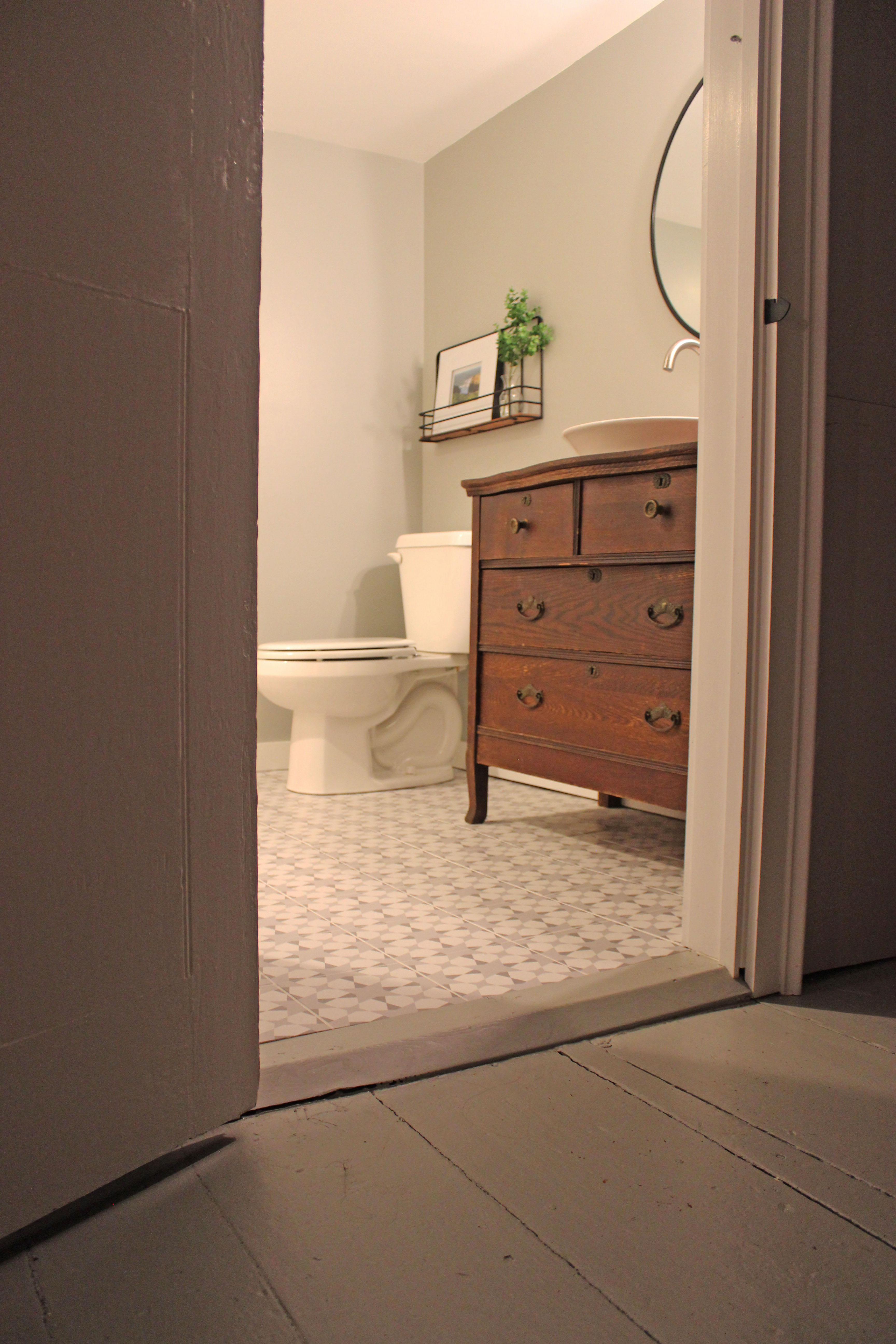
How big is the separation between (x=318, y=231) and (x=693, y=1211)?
3362 millimetres

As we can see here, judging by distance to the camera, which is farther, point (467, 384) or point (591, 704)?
point (467, 384)

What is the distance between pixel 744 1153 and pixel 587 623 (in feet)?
4.21

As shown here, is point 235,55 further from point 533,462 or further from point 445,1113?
point 533,462

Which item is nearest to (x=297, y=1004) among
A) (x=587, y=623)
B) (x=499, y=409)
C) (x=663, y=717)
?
(x=663, y=717)

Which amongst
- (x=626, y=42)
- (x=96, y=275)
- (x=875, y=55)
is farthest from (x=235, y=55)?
(x=626, y=42)

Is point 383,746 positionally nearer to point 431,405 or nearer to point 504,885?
point 504,885

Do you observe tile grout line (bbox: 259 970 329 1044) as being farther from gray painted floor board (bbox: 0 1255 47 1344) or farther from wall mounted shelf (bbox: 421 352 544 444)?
wall mounted shelf (bbox: 421 352 544 444)

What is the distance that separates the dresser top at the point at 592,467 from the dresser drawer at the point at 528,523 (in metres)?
0.02

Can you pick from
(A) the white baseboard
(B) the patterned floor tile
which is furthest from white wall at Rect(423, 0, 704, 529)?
(B) the patterned floor tile

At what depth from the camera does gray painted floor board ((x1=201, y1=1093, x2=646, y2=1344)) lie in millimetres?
754

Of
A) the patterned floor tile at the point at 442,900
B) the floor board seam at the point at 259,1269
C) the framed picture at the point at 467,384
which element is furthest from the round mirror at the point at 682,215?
the floor board seam at the point at 259,1269

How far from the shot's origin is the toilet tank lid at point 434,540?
3.10 meters

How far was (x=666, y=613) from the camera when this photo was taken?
76.4 inches

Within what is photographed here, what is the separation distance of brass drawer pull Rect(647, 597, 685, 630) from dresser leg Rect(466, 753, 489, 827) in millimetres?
724
